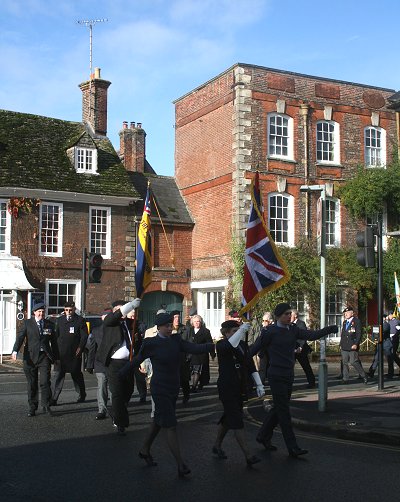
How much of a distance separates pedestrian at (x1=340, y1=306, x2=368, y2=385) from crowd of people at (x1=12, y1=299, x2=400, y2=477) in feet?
8.15

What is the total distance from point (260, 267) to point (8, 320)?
17.5 m

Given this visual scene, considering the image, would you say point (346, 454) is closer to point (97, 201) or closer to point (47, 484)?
point (47, 484)

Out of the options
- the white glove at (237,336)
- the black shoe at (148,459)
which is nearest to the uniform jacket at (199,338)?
the white glove at (237,336)

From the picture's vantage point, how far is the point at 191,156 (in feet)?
110

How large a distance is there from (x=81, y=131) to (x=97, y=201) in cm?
390

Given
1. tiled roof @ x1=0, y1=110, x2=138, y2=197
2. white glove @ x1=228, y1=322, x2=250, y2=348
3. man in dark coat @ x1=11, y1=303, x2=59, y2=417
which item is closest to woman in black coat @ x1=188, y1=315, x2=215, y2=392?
man in dark coat @ x1=11, y1=303, x2=59, y2=417

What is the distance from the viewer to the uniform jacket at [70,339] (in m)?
14.4

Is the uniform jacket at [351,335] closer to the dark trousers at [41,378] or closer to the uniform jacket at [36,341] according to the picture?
the uniform jacket at [36,341]

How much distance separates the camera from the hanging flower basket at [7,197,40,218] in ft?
92.1

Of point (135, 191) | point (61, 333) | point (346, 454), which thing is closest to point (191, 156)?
point (135, 191)

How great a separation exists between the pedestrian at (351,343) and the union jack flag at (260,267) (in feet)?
23.3

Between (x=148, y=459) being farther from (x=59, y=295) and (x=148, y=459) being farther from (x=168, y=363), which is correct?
(x=59, y=295)

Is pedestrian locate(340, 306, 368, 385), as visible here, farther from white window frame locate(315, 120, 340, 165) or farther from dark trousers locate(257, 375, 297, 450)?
white window frame locate(315, 120, 340, 165)

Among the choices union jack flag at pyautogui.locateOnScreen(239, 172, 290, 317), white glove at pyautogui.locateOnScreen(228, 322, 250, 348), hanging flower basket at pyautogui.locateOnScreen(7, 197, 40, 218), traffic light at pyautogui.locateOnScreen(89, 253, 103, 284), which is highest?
hanging flower basket at pyautogui.locateOnScreen(7, 197, 40, 218)
